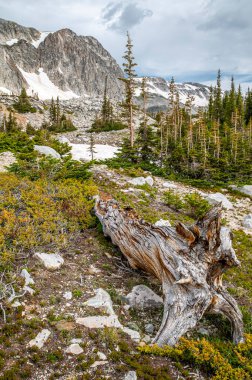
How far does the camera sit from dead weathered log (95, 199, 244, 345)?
20.6 ft

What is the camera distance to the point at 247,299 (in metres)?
8.36

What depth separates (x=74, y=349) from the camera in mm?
5406

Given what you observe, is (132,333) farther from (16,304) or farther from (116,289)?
(16,304)

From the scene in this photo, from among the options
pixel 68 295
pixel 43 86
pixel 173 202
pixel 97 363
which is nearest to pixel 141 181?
pixel 173 202

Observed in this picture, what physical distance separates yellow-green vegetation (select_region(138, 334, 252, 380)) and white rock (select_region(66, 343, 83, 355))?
1.24 metres

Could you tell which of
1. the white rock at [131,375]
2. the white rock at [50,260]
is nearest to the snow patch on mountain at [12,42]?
the white rock at [50,260]

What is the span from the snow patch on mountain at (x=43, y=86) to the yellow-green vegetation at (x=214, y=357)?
17422cm

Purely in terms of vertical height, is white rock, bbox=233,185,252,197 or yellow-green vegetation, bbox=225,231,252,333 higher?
white rock, bbox=233,185,252,197

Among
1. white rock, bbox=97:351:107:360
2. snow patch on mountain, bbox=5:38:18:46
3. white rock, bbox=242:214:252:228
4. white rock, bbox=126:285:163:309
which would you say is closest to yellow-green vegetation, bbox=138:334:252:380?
white rock, bbox=97:351:107:360

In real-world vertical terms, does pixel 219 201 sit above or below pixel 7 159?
below

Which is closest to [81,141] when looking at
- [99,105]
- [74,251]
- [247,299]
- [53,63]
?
[74,251]

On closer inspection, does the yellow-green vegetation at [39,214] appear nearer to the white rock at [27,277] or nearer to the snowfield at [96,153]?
the white rock at [27,277]

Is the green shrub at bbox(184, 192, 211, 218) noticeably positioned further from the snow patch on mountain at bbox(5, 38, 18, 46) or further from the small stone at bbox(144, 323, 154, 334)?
the snow patch on mountain at bbox(5, 38, 18, 46)

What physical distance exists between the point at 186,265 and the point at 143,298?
1622 millimetres
